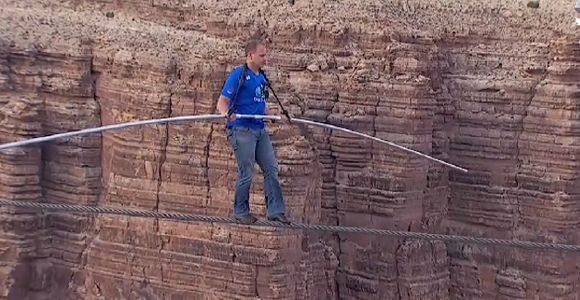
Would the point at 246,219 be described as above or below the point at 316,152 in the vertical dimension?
below

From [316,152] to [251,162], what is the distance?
9.82 metres

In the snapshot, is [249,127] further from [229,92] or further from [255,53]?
[255,53]

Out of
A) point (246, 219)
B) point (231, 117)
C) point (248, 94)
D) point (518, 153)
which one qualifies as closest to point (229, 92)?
point (248, 94)

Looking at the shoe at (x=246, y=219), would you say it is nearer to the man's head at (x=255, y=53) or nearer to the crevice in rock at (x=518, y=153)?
the man's head at (x=255, y=53)

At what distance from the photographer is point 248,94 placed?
1577cm

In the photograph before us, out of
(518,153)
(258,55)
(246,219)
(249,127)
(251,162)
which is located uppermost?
(258,55)

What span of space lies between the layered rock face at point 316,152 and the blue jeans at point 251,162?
7.98 meters

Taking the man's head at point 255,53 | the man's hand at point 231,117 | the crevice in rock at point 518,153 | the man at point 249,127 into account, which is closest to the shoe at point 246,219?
the man at point 249,127

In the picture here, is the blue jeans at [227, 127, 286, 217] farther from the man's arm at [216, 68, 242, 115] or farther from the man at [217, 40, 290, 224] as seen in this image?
the man's arm at [216, 68, 242, 115]

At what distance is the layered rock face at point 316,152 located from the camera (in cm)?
2573

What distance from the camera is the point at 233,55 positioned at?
25781 mm

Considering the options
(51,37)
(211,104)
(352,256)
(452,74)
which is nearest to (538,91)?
(452,74)

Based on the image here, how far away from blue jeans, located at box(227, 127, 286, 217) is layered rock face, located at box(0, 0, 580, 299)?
7.98m

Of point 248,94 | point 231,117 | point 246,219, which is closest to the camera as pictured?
point 231,117
